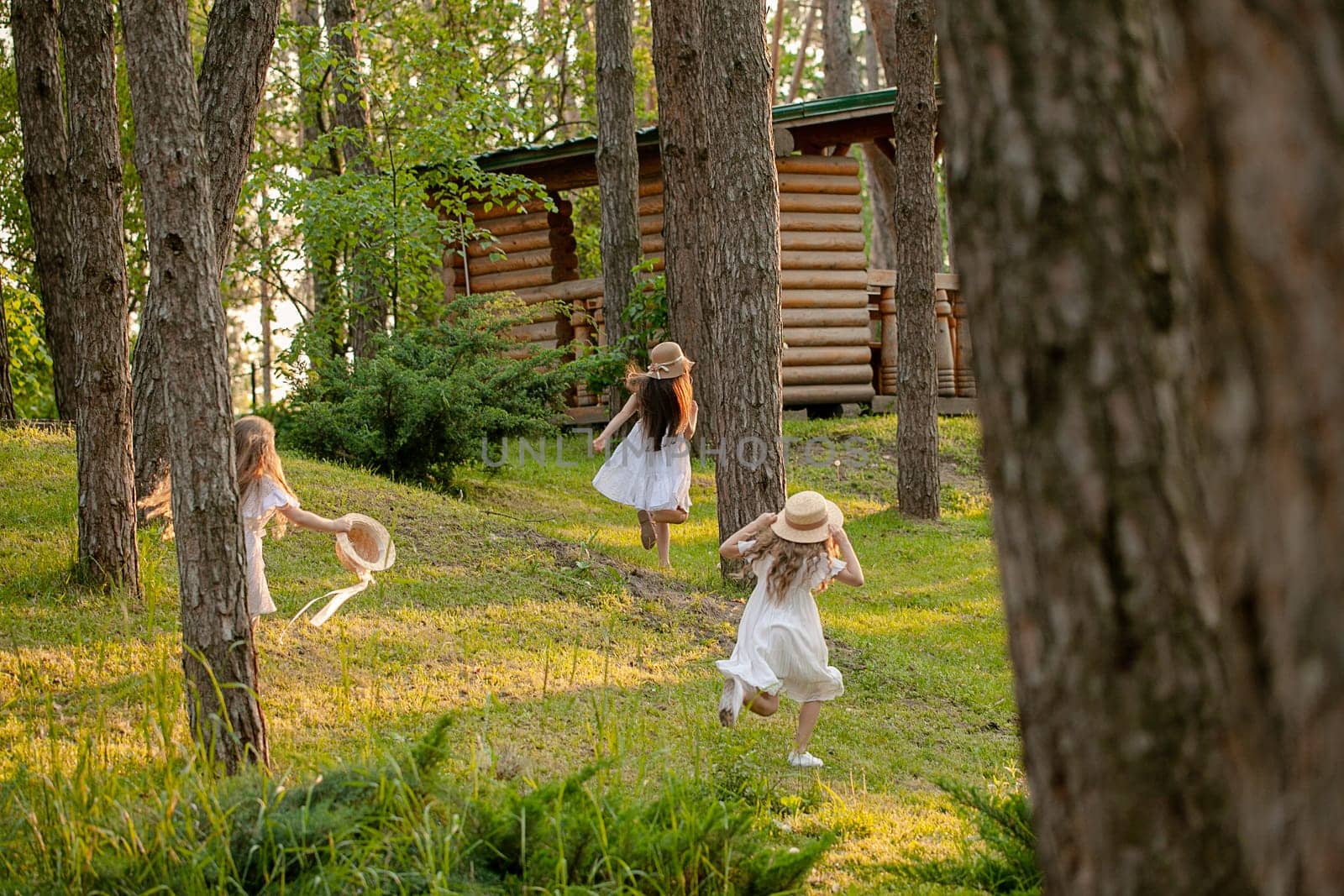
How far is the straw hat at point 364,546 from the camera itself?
639cm

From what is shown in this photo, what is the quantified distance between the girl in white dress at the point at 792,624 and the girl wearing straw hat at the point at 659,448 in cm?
421

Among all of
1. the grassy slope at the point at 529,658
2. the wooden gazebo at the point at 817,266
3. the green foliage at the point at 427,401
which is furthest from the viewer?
the wooden gazebo at the point at 817,266

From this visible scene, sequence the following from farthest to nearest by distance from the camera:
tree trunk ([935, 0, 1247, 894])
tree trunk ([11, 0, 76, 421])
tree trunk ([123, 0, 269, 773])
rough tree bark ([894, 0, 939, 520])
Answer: rough tree bark ([894, 0, 939, 520]) → tree trunk ([11, 0, 76, 421]) → tree trunk ([123, 0, 269, 773]) → tree trunk ([935, 0, 1247, 894])

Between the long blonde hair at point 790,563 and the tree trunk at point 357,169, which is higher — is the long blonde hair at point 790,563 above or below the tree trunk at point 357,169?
below

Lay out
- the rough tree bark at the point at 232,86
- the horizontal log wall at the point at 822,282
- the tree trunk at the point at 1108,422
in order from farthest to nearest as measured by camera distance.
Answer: the horizontal log wall at the point at 822,282, the rough tree bark at the point at 232,86, the tree trunk at the point at 1108,422

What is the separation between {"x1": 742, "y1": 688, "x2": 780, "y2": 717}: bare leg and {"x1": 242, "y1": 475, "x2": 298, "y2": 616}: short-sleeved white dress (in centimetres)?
251

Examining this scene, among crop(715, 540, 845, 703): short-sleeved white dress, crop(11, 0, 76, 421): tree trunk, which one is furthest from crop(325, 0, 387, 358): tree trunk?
crop(715, 540, 845, 703): short-sleeved white dress

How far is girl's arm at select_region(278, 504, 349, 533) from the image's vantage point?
630 cm

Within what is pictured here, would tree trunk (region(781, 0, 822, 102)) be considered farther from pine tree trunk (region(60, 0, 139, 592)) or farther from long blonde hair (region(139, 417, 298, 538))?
long blonde hair (region(139, 417, 298, 538))

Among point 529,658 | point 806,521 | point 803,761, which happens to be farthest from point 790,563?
point 529,658

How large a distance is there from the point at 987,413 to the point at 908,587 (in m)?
8.97

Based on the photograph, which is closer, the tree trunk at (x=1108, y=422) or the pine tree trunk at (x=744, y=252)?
the tree trunk at (x=1108, y=422)

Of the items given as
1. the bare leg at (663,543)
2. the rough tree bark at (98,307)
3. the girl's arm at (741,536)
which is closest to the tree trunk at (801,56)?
the bare leg at (663,543)

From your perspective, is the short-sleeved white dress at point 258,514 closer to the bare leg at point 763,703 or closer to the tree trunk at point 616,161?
the bare leg at point 763,703
